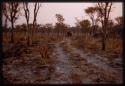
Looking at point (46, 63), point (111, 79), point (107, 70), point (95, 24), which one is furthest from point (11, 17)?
point (95, 24)

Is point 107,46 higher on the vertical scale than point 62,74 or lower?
higher

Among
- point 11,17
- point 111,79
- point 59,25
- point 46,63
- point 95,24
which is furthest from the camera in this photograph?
point 59,25

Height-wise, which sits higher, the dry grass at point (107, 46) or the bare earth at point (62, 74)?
the dry grass at point (107, 46)

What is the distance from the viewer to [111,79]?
6.16 metres

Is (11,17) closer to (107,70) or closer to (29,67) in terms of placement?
(29,67)

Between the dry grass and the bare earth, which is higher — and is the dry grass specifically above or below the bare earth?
above

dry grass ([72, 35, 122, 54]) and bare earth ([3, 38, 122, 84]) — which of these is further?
dry grass ([72, 35, 122, 54])

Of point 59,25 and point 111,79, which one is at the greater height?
point 59,25

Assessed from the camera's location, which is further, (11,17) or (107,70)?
(11,17)

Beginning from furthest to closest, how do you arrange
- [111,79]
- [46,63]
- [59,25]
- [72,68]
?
1. [59,25]
2. [46,63]
3. [72,68]
4. [111,79]

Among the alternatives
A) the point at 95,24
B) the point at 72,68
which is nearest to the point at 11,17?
the point at 72,68

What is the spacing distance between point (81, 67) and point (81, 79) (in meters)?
Answer: 1.95

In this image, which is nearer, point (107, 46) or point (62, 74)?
point (62, 74)

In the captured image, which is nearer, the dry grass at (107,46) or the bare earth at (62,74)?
the bare earth at (62,74)
